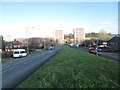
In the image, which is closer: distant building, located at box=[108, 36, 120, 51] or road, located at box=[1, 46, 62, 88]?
road, located at box=[1, 46, 62, 88]

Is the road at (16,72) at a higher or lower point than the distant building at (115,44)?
lower

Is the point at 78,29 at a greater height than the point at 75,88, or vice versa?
the point at 78,29

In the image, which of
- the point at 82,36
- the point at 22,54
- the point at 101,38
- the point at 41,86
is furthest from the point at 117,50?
the point at 82,36

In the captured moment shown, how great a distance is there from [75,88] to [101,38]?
7015 cm

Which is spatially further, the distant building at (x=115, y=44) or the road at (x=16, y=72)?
the distant building at (x=115, y=44)

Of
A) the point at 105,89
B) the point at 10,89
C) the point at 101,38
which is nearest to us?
the point at 105,89

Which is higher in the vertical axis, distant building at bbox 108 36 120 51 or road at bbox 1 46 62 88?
distant building at bbox 108 36 120 51

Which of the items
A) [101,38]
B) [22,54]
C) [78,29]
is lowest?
[22,54]

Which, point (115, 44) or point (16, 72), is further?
point (115, 44)

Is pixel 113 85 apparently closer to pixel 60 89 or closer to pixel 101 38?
pixel 60 89

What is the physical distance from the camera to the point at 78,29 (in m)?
148

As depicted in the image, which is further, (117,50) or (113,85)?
(117,50)

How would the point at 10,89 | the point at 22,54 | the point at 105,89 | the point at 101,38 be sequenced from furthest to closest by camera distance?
the point at 101,38 → the point at 22,54 → the point at 10,89 → the point at 105,89

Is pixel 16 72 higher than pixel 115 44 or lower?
lower
